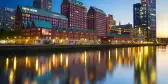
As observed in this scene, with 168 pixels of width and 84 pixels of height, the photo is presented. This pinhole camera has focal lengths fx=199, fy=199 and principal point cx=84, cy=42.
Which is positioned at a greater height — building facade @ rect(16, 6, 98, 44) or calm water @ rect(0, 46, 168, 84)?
building facade @ rect(16, 6, 98, 44)

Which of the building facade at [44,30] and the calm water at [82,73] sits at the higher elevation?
the building facade at [44,30]

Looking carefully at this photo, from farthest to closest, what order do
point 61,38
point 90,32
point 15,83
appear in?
point 90,32
point 61,38
point 15,83

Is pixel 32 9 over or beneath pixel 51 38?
over

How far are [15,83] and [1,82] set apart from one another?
6.44ft

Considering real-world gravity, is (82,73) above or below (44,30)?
below

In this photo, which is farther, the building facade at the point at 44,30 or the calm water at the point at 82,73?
the building facade at the point at 44,30

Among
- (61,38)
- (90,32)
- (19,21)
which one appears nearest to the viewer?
(61,38)

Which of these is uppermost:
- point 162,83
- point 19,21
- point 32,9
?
point 32,9

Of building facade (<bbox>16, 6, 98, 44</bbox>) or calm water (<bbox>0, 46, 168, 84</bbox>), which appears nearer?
calm water (<bbox>0, 46, 168, 84</bbox>)

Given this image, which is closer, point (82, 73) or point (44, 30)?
point (82, 73)

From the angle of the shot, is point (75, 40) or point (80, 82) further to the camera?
point (75, 40)

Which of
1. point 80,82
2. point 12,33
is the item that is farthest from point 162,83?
point 12,33

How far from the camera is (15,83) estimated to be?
22750 millimetres

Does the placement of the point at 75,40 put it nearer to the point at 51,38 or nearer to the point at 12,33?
the point at 51,38
